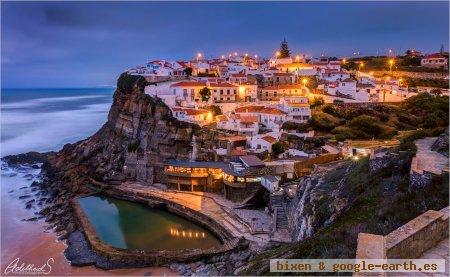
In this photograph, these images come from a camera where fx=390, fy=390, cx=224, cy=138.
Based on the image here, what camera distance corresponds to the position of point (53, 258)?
2188 cm

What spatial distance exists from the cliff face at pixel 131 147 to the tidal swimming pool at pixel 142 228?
18.6 feet

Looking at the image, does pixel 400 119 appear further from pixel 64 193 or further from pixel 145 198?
pixel 64 193

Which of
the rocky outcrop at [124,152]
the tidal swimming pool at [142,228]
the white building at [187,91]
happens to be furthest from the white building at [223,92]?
the tidal swimming pool at [142,228]

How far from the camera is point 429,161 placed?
13.7m

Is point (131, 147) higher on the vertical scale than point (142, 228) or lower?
higher

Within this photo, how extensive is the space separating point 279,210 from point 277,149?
30.5ft

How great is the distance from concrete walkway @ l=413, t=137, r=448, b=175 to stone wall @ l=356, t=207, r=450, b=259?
4.18 metres

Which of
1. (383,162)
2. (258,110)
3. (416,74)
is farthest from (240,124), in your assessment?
(416,74)

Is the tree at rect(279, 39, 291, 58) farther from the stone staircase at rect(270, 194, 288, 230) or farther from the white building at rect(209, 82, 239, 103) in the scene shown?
the stone staircase at rect(270, 194, 288, 230)

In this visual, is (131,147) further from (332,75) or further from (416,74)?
(416,74)

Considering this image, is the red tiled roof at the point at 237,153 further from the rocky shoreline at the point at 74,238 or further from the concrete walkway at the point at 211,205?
the rocky shoreline at the point at 74,238

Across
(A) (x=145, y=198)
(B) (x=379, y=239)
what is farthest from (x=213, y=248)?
(B) (x=379, y=239)

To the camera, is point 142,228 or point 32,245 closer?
point 32,245
